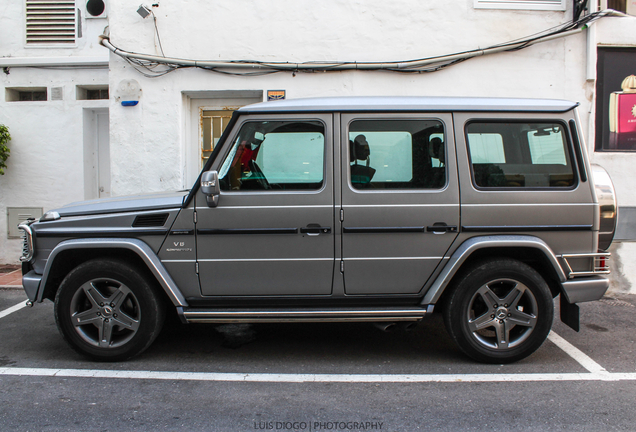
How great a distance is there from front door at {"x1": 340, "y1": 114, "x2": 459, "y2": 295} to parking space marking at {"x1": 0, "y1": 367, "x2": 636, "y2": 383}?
65 cm

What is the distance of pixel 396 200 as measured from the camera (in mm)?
Result: 3771

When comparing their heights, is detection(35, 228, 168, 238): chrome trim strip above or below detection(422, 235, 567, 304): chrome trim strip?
above

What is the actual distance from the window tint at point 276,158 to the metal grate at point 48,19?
6270 millimetres

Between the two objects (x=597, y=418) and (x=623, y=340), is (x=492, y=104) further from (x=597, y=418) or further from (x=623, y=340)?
(x=623, y=340)

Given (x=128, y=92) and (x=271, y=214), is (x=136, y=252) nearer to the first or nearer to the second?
(x=271, y=214)

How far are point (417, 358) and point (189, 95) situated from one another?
5.45 metres

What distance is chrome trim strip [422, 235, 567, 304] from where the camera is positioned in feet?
12.2

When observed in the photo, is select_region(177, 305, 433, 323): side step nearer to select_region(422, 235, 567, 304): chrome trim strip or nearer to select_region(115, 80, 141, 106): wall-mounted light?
select_region(422, 235, 567, 304): chrome trim strip

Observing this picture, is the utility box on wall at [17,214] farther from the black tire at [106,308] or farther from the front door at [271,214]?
the front door at [271,214]

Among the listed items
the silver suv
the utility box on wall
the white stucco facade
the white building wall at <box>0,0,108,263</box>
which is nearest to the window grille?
the white stucco facade

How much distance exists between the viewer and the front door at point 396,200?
377 centimetres

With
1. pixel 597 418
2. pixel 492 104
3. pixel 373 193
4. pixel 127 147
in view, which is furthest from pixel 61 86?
pixel 597 418

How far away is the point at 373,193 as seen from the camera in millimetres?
3781

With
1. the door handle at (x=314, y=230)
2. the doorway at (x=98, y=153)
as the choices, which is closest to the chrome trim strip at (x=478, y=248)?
the door handle at (x=314, y=230)
